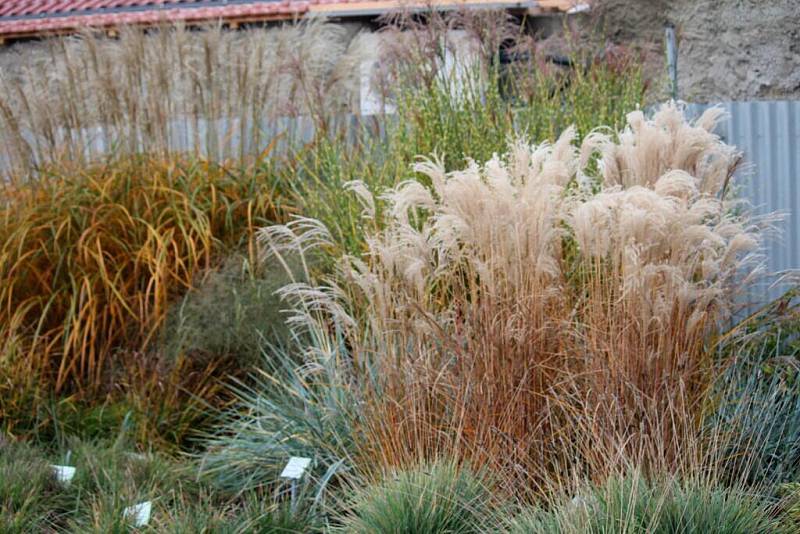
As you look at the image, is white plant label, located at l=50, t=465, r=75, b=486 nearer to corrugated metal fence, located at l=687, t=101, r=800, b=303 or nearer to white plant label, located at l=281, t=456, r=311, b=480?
white plant label, located at l=281, t=456, r=311, b=480

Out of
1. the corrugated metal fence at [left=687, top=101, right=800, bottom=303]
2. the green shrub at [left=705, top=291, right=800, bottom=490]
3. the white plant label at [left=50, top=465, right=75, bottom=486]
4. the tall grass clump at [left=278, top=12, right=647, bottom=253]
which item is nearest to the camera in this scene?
the green shrub at [left=705, top=291, right=800, bottom=490]

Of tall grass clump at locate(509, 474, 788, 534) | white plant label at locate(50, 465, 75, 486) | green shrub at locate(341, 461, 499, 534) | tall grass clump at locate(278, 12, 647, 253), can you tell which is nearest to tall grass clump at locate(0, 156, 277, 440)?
tall grass clump at locate(278, 12, 647, 253)

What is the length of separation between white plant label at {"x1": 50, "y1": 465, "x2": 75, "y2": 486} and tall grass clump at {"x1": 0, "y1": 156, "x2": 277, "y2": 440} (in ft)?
4.06

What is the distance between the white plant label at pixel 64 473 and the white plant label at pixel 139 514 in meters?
0.77

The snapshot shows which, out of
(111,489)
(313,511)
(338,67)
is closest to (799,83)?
(338,67)

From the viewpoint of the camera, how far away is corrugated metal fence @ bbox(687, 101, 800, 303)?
7617 mm

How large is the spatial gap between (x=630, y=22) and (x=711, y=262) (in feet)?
15.1

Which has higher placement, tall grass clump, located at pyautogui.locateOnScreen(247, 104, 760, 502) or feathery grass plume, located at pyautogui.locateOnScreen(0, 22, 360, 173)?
feathery grass plume, located at pyautogui.locateOnScreen(0, 22, 360, 173)

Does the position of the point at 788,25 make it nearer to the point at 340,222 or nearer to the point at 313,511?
the point at 340,222

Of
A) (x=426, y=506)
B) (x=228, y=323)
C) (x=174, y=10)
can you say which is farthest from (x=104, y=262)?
(x=174, y=10)

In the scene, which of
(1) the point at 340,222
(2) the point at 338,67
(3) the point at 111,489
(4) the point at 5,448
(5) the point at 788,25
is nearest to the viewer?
(3) the point at 111,489

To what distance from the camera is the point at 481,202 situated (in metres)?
4.60

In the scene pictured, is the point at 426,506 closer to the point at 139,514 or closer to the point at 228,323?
the point at 139,514

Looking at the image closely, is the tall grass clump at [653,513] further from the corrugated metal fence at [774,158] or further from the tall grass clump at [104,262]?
the corrugated metal fence at [774,158]
